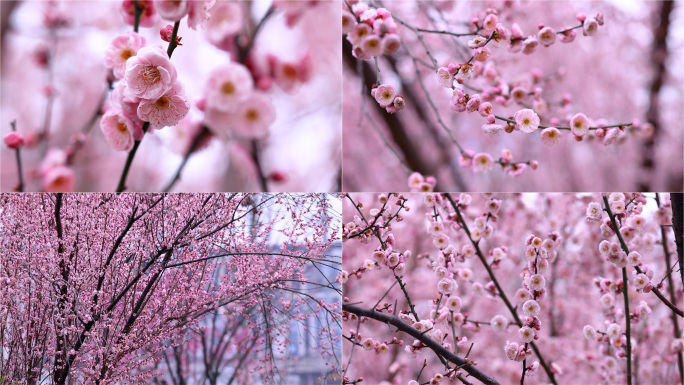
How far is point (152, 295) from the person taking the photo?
1.17 meters

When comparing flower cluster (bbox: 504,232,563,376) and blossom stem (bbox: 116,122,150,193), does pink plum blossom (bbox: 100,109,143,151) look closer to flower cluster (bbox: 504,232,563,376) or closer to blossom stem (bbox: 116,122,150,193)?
blossom stem (bbox: 116,122,150,193)

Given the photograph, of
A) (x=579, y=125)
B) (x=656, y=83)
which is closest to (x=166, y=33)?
(x=579, y=125)

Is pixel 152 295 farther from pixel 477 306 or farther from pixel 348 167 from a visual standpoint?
pixel 348 167

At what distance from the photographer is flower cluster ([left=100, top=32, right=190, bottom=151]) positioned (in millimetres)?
785

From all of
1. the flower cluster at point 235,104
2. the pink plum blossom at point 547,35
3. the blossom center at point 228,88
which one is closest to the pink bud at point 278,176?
the flower cluster at point 235,104

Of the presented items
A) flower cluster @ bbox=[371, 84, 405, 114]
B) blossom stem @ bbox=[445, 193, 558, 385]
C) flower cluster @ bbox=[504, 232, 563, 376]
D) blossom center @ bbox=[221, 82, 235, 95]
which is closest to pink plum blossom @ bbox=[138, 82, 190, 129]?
blossom center @ bbox=[221, 82, 235, 95]

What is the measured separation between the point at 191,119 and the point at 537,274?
81 cm

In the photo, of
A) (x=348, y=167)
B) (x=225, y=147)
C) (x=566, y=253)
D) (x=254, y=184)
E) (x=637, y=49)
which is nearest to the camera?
(x=225, y=147)

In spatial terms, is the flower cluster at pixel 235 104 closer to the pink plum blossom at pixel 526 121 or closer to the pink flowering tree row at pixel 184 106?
the pink flowering tree row at pixel 184 106

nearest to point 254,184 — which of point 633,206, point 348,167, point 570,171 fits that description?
point 633,206

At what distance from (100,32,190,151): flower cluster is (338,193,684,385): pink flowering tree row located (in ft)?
1.67

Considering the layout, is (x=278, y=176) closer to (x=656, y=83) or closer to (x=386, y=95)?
(x=386, y=95)

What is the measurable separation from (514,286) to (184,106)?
1041 mm

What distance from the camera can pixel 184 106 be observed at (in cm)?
84
